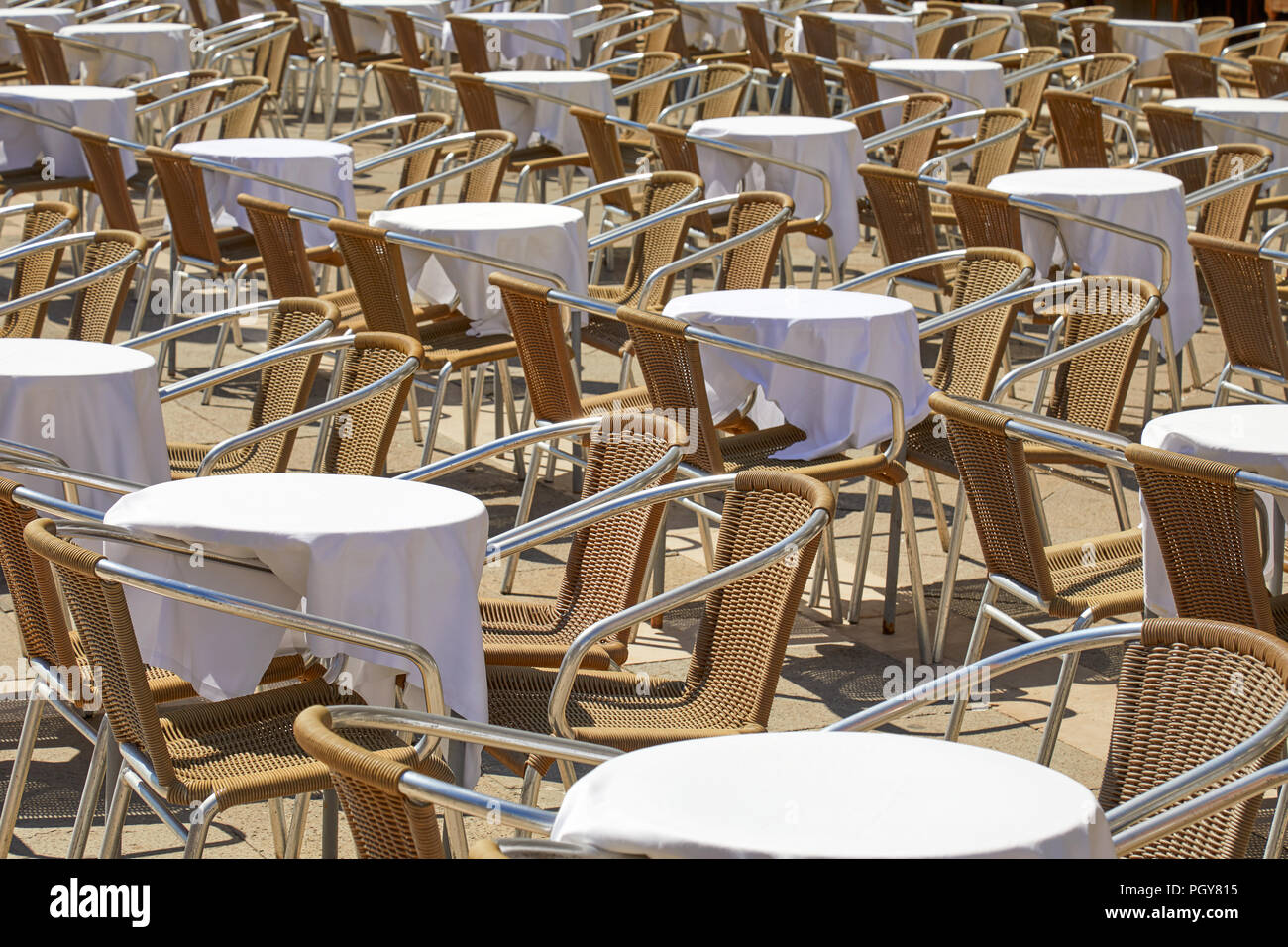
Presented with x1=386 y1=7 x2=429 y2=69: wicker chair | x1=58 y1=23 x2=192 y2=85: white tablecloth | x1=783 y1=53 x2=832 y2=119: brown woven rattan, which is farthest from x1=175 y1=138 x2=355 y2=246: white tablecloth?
x1=386 y1=7 x2=429 y2=69: wicker chair

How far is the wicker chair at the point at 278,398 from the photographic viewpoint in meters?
4.36

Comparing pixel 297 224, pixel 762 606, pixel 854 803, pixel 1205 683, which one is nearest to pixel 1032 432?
pixel 762 606

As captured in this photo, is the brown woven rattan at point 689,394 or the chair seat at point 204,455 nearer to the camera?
the brown woven rattan at point 689,394

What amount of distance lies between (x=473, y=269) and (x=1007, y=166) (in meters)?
3.04

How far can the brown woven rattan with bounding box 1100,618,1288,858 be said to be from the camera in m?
2.40

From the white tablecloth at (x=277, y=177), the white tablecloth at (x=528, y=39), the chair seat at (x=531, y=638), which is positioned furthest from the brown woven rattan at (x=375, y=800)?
the white tablecloth at (x=528, y=39)

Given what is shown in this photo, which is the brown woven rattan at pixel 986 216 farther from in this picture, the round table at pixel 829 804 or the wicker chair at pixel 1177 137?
the round table at pixel 829 804

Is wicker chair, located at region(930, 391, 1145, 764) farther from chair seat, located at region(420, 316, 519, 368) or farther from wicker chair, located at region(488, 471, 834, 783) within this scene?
chair seat, located at region(420, 316, 519, 368)

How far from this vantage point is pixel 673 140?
7336 millimetres

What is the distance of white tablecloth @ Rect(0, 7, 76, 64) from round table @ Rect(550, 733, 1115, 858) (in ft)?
32.2

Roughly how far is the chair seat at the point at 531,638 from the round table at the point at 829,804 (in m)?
1.15

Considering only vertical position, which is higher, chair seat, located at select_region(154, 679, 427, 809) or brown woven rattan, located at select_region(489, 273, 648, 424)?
brown woven rattan, located at select_region(489, 273, 648, 424)

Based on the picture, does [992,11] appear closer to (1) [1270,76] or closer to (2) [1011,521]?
(1) [1270,76]

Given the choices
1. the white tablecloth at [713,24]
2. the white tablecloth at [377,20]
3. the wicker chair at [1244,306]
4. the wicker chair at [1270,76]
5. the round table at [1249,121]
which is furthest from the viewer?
the white tablecloth at [713,24]
